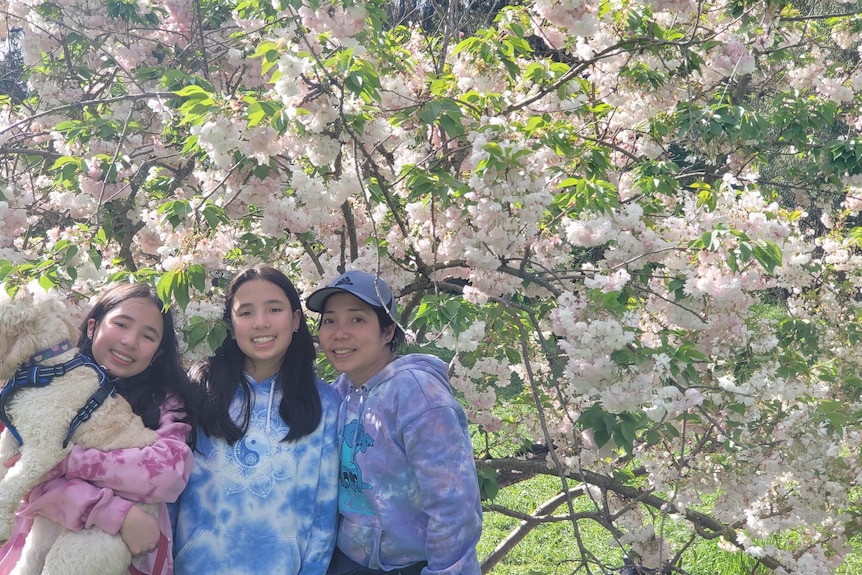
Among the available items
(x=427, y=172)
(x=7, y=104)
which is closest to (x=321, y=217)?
(x=427, y=172)

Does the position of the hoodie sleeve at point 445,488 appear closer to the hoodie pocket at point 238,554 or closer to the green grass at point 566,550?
the hoodie pocket at point 238,554

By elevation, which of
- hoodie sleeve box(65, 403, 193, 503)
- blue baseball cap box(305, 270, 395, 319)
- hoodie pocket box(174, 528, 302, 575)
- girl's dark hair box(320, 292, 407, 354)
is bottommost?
hoodie pocket box(174, 528, 302, 575)

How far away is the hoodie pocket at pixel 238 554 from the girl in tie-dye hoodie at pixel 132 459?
0.06 m

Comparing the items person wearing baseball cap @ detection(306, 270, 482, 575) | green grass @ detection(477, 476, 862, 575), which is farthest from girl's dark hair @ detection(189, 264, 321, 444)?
green grass @ detection(477, 476, 862, 575)

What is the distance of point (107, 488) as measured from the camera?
6.48 feet

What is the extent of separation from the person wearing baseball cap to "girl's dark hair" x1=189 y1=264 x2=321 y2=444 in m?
0.10

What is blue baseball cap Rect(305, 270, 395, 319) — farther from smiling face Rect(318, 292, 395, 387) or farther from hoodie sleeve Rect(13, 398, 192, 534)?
hoodie sleeve Rect(13, 398, 192, 534)

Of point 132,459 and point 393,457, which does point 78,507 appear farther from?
point 393,457

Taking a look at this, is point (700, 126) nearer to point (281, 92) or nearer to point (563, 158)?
point (563, 158)

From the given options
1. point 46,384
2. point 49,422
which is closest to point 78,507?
point 49,422

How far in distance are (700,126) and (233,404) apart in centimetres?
210

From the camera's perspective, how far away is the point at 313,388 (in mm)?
2223

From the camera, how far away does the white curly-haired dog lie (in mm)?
1922

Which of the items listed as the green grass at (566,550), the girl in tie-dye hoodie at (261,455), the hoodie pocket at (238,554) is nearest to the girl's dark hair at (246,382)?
the girl in tie-dye hoodie at (261,455)
